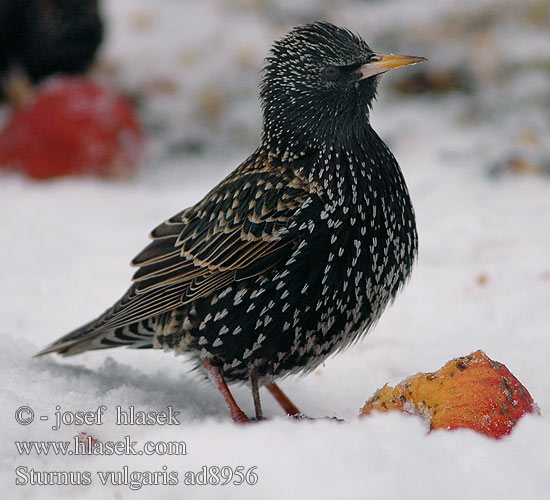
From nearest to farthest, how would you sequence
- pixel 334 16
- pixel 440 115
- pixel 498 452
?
pixel 498 452
pixel 440 115
pixel 334 16

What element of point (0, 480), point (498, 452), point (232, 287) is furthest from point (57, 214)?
point (498, 452)

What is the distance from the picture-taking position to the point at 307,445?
243 centimetres

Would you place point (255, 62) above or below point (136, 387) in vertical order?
above

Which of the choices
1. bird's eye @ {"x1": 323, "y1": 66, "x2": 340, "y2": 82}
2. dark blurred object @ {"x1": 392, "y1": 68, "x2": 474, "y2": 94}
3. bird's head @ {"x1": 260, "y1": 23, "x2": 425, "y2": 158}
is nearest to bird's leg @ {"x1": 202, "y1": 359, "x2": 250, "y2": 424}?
bird's head @ {"x1": 260, "y1": 23, "x2": 425, "y2": 158}

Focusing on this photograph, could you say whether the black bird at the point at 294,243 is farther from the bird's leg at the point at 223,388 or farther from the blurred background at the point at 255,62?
the blurred background at the point at 255,62

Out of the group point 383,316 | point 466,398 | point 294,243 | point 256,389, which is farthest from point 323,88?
point 383,316

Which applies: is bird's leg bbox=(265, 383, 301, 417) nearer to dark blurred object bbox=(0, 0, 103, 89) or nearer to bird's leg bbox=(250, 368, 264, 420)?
bird's leg bbox=(250, 368, 264, 420)

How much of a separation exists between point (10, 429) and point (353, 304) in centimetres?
125

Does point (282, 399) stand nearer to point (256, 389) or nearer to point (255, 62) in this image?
point (256, 389)

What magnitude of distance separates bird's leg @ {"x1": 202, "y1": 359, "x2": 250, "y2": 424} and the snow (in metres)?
0.10

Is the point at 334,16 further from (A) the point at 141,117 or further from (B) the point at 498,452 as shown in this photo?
(B) the point at 498,452

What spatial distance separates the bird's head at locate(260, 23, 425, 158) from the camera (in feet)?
10.4

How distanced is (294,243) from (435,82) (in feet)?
14.3

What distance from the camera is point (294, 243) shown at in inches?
118
